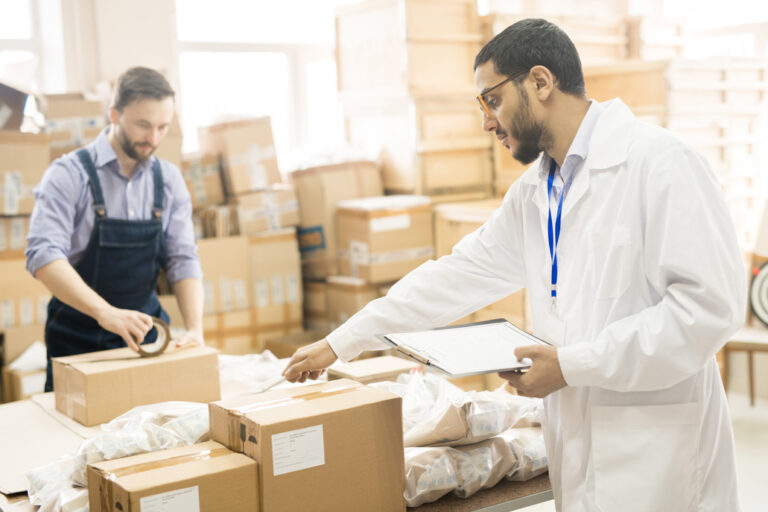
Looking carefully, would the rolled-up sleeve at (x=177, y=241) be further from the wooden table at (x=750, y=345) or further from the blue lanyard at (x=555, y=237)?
the wooden table at (x=750, y=345)

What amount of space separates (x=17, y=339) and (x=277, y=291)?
144 cm

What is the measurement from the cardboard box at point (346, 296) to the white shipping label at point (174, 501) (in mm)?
3197

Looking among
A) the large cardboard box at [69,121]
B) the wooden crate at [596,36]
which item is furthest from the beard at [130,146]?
the wooden crate at [596,36]

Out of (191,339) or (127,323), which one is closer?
(127,323)

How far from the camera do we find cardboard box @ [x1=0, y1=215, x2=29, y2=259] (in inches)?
161

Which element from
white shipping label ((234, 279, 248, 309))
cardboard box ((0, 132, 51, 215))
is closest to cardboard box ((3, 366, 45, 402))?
cardboard box ((0, 132, 51, 215))

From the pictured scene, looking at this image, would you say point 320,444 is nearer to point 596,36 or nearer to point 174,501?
point 174,501

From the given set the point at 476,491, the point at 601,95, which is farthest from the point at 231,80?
the point at 476,491

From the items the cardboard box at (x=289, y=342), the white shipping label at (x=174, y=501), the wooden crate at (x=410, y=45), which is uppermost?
the wooden crate at (x=410, y=45)

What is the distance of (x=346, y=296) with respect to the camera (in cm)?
476

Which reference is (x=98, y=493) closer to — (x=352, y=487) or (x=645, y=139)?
(x=352, y=487)

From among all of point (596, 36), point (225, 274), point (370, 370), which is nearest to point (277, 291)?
point (225, 274)

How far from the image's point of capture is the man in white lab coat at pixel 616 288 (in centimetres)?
146

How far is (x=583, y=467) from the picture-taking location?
5.37 ft
